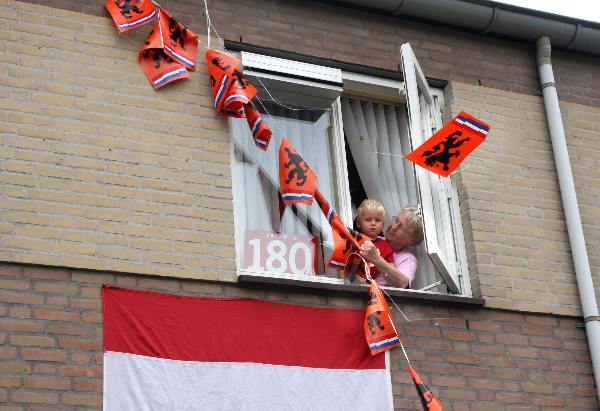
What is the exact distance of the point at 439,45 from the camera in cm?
980

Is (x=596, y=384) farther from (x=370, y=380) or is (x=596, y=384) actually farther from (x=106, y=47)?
(x=106, y=47)

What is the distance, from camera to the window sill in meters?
8.06

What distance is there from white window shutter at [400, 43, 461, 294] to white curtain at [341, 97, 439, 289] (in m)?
0.38

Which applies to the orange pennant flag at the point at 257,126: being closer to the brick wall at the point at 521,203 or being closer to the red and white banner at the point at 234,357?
the red and white banner at the point at 234,357

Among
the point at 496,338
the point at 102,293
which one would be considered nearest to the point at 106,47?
the point at 102,293

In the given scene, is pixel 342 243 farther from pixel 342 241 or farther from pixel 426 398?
pixel 426 398

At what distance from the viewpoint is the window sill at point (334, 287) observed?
8.06 metres

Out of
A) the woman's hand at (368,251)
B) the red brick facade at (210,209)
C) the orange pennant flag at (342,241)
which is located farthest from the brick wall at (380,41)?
the woman's hand at (368,251)

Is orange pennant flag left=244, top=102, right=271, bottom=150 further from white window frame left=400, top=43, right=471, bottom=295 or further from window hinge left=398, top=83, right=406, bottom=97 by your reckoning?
window hinge left=398, top=83, right=406, bottom=97

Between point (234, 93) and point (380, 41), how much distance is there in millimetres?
1636

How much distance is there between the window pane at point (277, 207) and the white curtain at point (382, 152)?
0.30m

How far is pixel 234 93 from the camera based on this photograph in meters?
8.46

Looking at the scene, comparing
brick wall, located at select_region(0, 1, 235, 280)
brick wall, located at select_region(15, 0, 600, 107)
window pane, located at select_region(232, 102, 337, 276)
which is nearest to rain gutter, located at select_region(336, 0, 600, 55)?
brick wall, located at select_region(15, 0, 600, 107)

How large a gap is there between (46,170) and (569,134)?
173 inches
